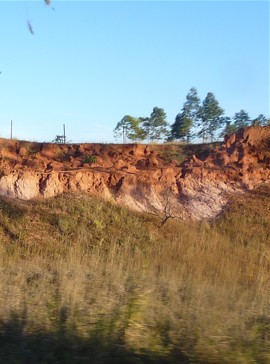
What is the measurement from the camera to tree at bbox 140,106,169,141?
24.7m

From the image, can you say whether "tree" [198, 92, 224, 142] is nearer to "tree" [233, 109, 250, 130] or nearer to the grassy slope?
"tree" [233, 109, 250, 130]

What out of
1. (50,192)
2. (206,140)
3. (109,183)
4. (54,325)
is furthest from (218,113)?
(54,325)

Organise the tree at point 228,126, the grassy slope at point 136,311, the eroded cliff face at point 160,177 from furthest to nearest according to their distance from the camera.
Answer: the tree at point 228,126 < the eroded cliff face at point 160,177 < the grassy slope at point 136,311

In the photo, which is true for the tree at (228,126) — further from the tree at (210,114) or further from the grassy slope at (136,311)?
the grassy slope at (136,311)

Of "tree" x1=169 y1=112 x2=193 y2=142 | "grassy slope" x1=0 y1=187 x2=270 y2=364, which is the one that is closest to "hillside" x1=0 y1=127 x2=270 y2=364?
"grassy slope" x1=0 y1=187 x2=270 y2=364

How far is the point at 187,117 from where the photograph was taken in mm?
24281

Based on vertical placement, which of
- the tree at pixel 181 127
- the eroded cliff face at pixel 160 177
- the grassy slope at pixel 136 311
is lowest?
the grassy slope at pixel 136 311

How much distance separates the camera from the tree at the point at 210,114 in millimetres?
23984

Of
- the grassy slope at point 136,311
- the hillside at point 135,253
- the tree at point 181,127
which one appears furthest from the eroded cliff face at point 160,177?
the tree at point 181,127

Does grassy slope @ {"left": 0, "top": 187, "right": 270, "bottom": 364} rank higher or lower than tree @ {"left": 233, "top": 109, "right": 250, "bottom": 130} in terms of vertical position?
lower

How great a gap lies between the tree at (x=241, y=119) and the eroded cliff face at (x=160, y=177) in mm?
5154

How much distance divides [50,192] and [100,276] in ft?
30.4

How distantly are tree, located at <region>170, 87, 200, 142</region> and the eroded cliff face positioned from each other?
16.9 feet

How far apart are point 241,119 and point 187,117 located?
7.42 feet
